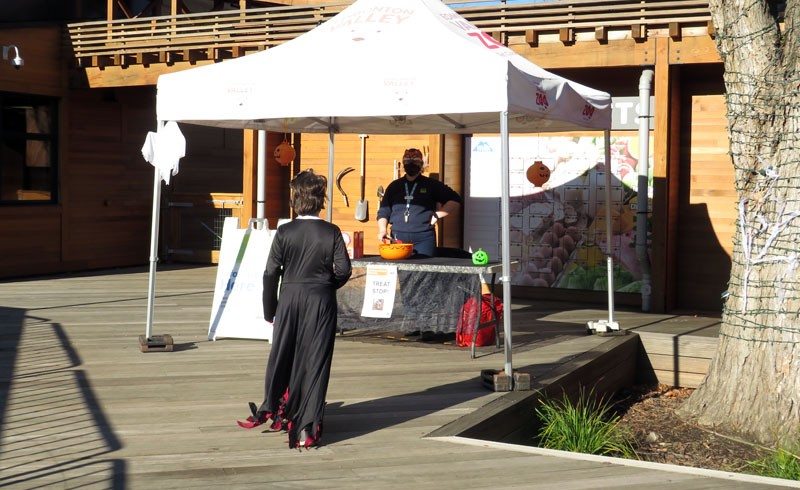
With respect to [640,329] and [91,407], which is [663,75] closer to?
[640,329]

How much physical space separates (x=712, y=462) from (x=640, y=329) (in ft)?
10.4

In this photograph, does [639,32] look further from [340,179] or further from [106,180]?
[106,180]

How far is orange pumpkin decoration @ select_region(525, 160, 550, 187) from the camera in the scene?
12.0 metres

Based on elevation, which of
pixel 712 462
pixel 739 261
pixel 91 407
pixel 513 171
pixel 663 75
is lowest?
pixel 712 462

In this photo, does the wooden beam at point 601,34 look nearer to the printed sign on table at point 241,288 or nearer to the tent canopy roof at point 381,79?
the tent canopy roof at point 381,79

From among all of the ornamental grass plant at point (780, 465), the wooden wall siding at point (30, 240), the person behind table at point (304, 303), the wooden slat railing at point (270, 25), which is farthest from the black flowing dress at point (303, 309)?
the wooden wall siding at point (30, 240)

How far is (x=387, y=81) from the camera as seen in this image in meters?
7.07

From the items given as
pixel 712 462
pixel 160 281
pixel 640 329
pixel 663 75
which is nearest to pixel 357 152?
pixel 160 281

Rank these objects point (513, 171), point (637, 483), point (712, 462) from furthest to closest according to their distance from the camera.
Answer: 1. point (513, 171)
2. point (712, 462)
3. point (637, 483)

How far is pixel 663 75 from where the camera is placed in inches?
434

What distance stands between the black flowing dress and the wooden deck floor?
0.32 metres

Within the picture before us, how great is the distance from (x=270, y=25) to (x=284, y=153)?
5.93 ft

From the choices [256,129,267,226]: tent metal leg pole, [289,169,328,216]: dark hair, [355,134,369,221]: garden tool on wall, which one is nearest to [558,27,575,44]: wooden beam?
[355,134,369,221]: garden tool on wall

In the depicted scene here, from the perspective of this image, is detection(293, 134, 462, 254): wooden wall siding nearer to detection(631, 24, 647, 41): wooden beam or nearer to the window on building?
detection(631, 24, 647, 41): wooden beam
